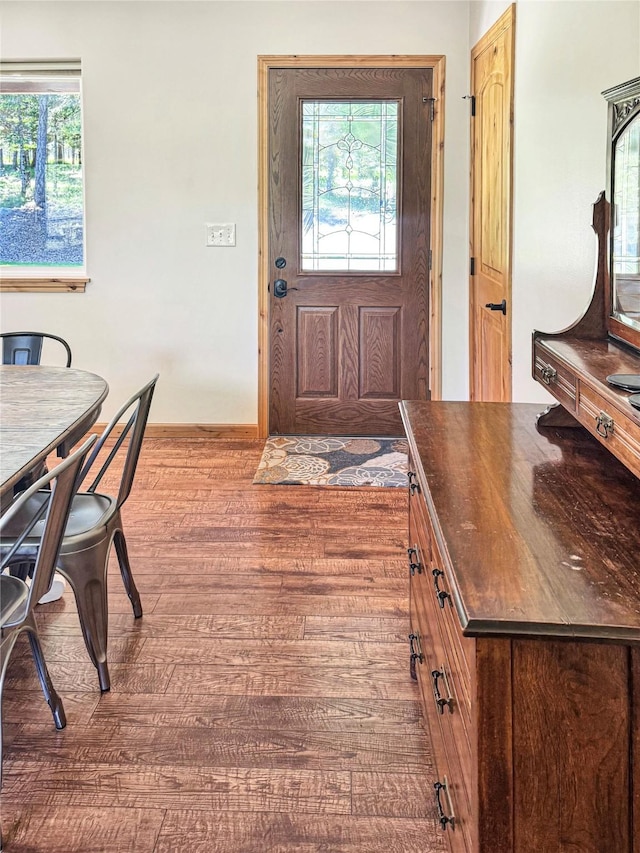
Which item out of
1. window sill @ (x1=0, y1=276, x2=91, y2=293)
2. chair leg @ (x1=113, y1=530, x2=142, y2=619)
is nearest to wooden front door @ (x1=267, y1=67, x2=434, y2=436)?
window sill @ (x1=0, y1=276, x2=91, y2=293)

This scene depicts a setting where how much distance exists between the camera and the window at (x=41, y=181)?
190 inches

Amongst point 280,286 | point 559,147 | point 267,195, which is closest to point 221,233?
point 267,195

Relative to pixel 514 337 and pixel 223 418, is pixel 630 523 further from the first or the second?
pixel 223 418

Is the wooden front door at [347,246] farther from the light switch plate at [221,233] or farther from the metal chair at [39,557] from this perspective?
the metal chair at [39,557]

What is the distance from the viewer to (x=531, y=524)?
1370mm

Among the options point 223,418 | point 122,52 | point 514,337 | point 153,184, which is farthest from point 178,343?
point 514,337

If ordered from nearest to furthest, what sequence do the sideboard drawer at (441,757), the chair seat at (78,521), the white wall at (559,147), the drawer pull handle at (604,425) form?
the sideboard drawer at (441,757) < the drawer pull handle at (604,425) < the chair seat at (78,521) < the white wall at (559,147)

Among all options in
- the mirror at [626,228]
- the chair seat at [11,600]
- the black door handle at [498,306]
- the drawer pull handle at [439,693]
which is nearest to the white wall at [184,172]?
the black door handle at [498,306]

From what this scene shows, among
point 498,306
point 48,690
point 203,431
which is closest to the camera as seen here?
point 48,690

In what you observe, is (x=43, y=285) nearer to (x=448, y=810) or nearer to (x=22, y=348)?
(x=22, y=348)

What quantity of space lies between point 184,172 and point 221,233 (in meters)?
0.41

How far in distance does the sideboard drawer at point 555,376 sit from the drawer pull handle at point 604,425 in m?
0.18

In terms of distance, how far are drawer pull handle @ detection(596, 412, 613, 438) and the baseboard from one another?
11.7 feet

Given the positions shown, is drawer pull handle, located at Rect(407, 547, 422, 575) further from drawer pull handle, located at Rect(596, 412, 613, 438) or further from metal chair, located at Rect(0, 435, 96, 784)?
metal chair, located at Rect(0, 435, 96, 784)
